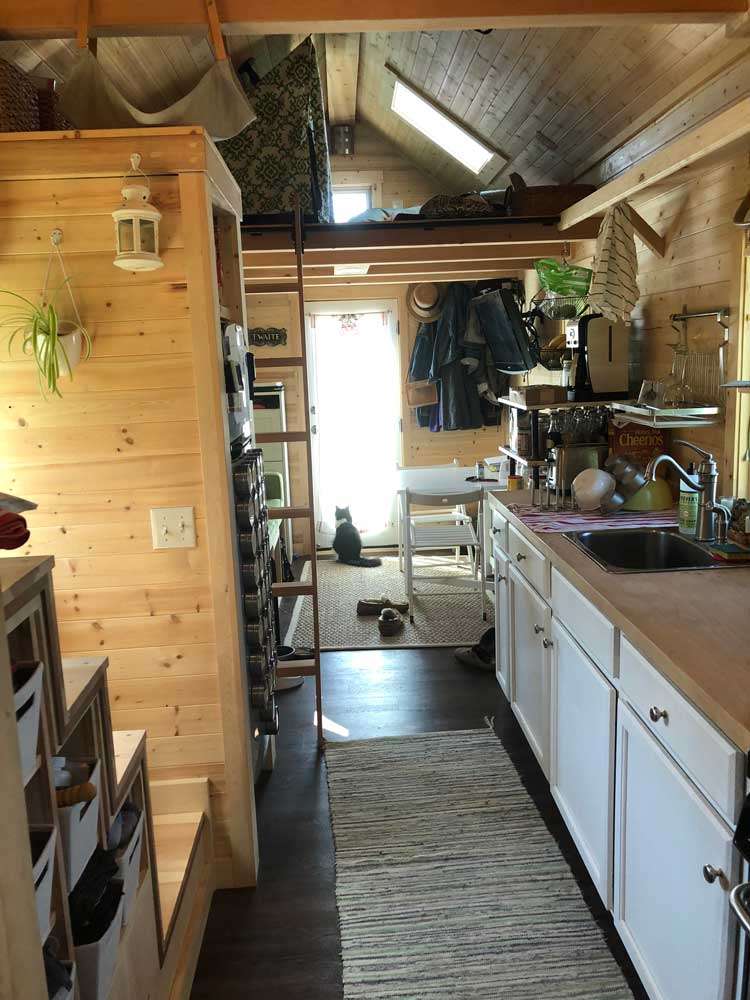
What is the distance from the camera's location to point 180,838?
2.17m

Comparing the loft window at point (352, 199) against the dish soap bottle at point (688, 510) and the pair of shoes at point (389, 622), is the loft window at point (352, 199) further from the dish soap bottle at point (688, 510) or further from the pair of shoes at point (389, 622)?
the dish soap bottle at point (688, 510)

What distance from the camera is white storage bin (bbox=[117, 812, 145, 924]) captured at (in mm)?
1479

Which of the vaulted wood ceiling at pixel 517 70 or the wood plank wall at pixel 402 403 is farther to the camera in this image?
the wood plank wall at pixel 402 403

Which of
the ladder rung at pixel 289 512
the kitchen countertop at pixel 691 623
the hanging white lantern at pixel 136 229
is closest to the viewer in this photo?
the kitchen countertop at pixel 691 623

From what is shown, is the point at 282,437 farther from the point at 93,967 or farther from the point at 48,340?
the point at 93,967

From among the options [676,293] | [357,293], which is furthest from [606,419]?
[357,293]

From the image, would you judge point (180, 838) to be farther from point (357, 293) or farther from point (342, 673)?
point (357, 293)

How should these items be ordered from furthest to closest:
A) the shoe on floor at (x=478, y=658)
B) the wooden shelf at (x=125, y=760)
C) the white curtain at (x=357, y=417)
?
1. the white curtain at (x=357, y=417)
2. the shoe on floor at (x=478, y=658)
3. the wooden shelf at (x=125, y=760)

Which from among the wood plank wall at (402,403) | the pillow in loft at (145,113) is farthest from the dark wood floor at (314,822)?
the wood plank wall at (402,403)

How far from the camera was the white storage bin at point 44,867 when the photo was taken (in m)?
1.09

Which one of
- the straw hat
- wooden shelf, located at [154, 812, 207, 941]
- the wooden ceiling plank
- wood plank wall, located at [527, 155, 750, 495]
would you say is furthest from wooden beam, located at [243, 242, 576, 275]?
wooden shelf, located at [154, 812, 207, 941]

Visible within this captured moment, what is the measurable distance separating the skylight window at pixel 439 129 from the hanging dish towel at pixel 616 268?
1673 mm

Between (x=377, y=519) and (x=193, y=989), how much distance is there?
→ 190 inches

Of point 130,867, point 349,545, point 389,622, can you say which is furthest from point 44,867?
point 349,545
